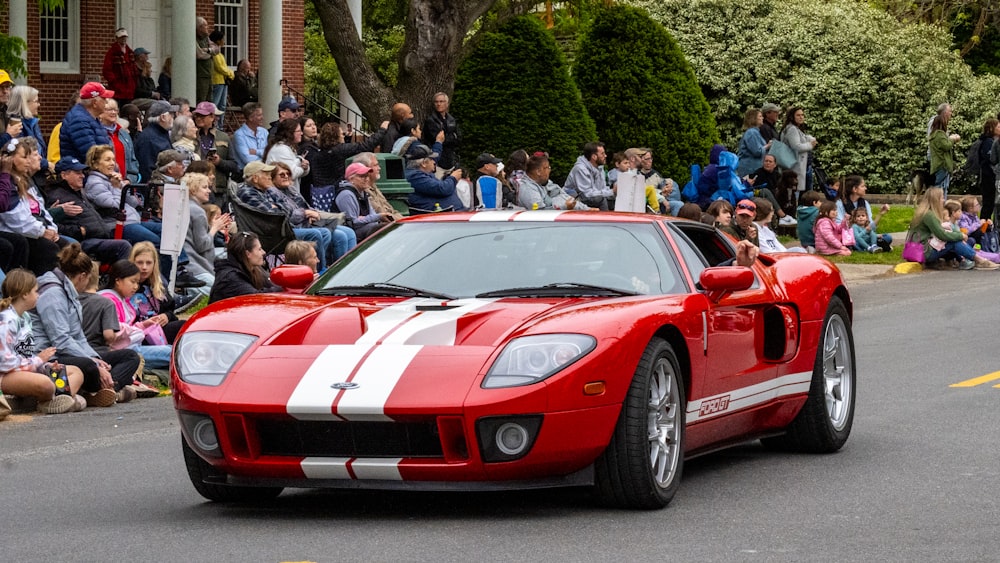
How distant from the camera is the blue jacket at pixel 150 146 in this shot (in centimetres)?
1836

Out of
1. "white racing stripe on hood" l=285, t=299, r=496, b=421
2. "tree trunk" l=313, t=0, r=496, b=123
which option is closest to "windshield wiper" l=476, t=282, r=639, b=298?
"white racing stripe on hood" l=285, t=299, r=496, b=421

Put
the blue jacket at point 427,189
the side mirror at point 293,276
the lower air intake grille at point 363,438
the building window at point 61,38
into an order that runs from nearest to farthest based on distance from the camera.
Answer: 1. the lower air intake grille at point 363,438
2. the side mirror at point 293,276
3. the blue jacket at point 427,189
4. the building window at point 61,38

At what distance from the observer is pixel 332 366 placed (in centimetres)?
695

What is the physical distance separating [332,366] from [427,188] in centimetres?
1299

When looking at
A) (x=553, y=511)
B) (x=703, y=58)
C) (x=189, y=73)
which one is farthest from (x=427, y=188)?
(x=703, y=58)

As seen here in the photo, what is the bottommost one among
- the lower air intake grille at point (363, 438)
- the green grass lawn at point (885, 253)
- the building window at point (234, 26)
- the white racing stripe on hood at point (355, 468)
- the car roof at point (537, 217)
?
the green grass lawn at point (885, 253)

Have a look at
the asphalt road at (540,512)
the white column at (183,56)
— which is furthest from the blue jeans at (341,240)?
the white column at (183,56)

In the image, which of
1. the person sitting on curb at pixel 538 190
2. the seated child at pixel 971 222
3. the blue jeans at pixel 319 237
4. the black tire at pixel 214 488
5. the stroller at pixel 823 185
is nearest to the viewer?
the black tire at pixel 214 488

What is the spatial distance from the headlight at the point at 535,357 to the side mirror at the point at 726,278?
1.14 meters

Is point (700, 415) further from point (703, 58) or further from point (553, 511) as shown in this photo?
point (703, 58)

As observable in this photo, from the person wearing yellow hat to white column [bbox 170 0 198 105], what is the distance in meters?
9.41

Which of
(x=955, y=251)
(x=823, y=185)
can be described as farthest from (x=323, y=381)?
(x=823, y=185)

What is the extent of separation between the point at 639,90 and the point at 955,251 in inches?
277

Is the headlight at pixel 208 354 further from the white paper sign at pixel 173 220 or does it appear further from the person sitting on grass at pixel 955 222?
the person sitting on grass at pixel 955 222
